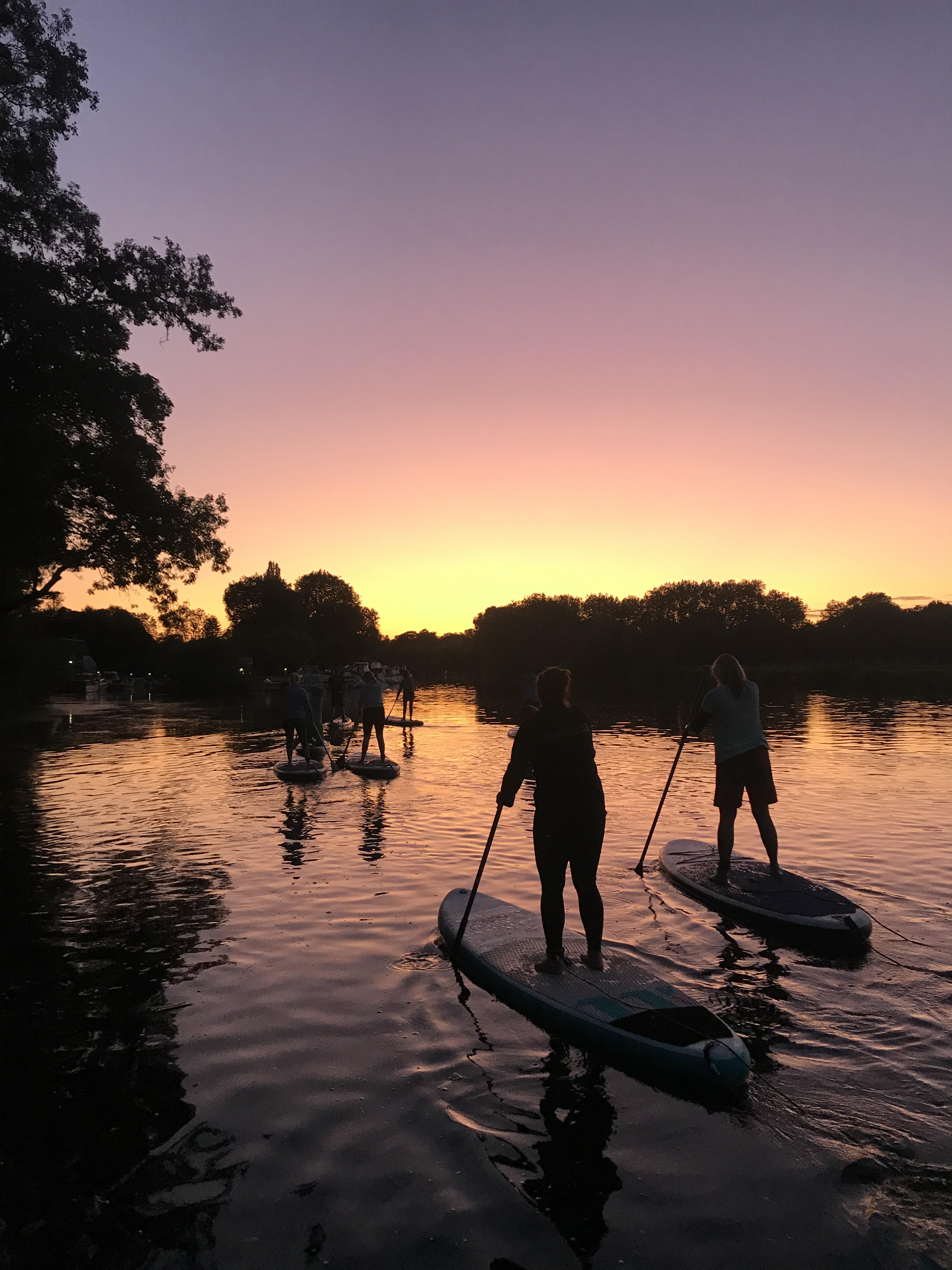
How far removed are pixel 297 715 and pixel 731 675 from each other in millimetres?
13906

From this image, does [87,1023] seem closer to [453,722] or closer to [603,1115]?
[603,1115]

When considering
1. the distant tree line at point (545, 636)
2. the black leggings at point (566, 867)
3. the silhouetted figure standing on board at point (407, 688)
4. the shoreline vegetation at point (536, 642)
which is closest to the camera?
the black leggings at point (566, 867)

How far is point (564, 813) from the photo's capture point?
21.6ft

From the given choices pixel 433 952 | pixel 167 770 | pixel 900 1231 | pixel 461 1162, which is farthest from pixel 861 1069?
pixel 167 770

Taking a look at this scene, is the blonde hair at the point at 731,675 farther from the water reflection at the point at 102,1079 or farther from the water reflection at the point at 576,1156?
the water reflection at the point at 102,1079

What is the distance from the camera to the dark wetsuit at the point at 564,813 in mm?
6543

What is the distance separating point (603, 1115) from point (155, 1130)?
8.82ft

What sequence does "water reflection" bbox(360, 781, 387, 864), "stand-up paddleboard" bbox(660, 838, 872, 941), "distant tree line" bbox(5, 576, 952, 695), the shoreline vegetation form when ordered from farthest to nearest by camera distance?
"distant tree line" bbox(5, 576, 952, 695)
the shoreline vegetation
"water reflection" bbox(360, 781, 387, 864)
"stand-up paddleboard" bbox(660, 838, 872, 941)

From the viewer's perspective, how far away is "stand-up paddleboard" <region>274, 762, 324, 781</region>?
1942cm

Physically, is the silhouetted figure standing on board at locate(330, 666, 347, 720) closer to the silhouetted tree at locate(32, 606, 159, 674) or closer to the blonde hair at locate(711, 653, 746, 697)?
the blonde hair at locate(711, 653, 746, 697)

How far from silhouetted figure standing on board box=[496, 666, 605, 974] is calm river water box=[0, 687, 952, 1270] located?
2.74 feet

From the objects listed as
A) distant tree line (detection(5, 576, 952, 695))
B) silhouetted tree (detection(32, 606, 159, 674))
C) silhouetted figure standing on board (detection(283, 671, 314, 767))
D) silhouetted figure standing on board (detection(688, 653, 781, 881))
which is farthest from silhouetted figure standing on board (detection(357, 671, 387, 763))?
silhouetted tree (detection(32, 606, 159, 674))

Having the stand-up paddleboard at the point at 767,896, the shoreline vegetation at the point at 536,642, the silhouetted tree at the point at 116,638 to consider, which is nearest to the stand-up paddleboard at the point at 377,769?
the stand-up paddleboard at the point at 767,896

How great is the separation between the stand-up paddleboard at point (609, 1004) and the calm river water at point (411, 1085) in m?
0.19
